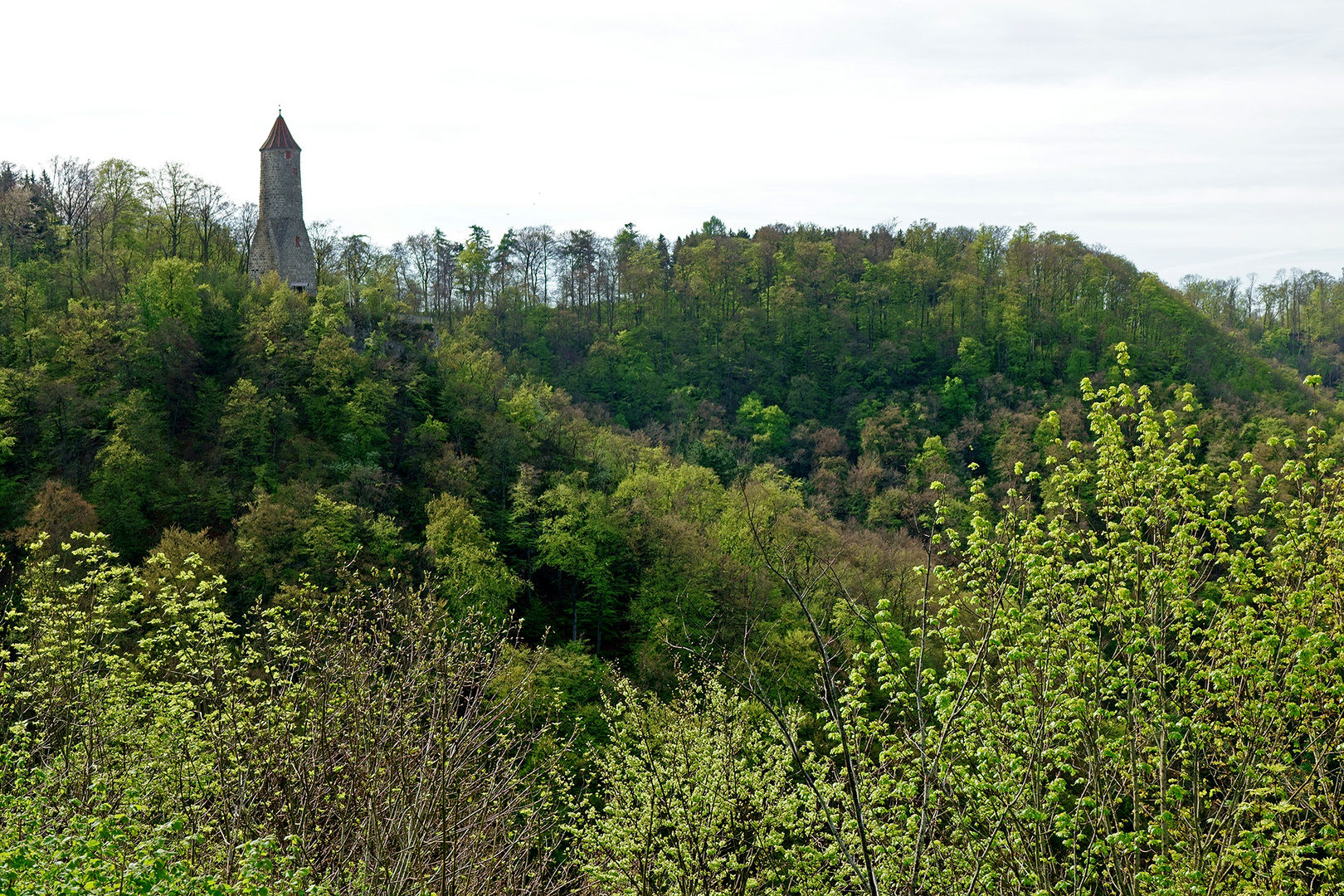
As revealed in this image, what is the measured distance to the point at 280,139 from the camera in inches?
1845

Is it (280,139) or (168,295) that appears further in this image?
(280,139)

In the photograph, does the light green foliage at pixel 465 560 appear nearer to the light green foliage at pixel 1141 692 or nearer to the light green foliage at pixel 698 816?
the light green foliage at pixel 698 816

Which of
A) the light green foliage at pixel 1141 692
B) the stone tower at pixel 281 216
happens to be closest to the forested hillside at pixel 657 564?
the light green foliage at pixel 1141 692

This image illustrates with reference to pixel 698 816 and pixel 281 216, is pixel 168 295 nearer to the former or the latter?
pixel 281 216

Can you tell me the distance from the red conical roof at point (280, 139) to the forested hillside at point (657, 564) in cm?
415

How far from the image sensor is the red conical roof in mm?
46688

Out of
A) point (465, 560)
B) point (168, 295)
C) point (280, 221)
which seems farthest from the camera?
point (280, 221)

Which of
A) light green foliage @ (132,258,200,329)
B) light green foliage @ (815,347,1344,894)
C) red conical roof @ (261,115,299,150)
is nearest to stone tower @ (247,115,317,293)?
red conical roof @ (261,115,299,150)

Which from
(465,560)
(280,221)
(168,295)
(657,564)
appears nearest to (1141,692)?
(465,560)

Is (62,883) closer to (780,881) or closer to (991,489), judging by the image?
(780,881)

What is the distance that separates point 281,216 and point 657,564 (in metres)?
26.4

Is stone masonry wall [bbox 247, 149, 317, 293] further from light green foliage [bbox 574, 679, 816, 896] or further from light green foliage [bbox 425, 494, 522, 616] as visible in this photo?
light green foliage [bbox 574, 679, 816, 896]

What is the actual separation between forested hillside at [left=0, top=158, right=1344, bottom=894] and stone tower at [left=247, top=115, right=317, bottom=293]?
1.91 m

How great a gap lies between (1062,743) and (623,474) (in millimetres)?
34283
